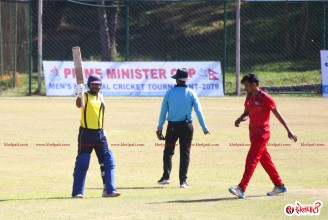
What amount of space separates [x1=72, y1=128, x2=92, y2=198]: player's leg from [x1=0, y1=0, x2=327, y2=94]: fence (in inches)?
898

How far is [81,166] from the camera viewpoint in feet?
48.8

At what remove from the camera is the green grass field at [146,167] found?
518 inches

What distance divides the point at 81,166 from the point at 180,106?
2.45 metres

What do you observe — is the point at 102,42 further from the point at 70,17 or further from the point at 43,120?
the point at 43,120

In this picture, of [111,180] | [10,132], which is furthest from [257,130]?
[10,132]

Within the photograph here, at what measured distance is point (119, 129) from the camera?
2491cm

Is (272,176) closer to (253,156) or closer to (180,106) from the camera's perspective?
(253,156)

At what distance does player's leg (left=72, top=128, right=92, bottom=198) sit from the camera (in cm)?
1479

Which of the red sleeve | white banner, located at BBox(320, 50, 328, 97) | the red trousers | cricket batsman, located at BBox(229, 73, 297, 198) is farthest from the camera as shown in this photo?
white banner, located at BBox(320, 50, 328, 97)

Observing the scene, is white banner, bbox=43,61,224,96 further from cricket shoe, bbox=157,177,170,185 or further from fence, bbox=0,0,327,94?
cricket shoe, bbox=157,177,170,185

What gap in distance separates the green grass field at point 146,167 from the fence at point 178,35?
22.9 feet

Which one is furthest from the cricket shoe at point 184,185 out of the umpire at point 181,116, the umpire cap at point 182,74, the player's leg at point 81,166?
the player's leg at point 81,166

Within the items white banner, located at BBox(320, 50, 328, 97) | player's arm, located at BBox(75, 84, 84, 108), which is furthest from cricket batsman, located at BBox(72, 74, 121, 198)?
white banner, located at BBox(320, 50, 328, 97)

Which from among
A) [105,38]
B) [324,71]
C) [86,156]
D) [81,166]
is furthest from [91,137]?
[105,38]
